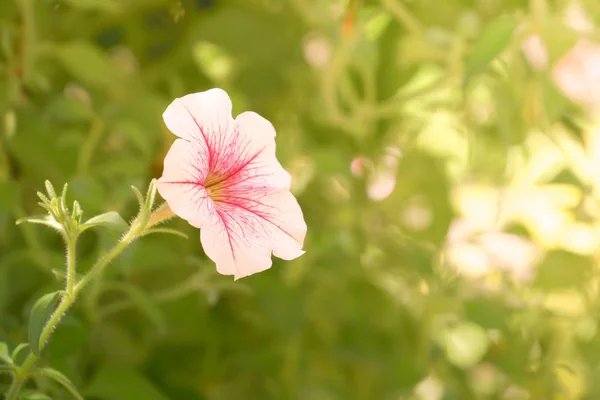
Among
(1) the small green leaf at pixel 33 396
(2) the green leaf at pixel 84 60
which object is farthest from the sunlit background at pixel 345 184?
(1) the small green leaf at pixel 33 396

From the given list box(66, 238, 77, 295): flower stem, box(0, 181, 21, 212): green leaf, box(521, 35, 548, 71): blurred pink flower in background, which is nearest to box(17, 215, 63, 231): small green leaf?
box(66, 238, 77, 295): flower stem

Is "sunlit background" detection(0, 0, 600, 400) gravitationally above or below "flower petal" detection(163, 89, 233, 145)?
above

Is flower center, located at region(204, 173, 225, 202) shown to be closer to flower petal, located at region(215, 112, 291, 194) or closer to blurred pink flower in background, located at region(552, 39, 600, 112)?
flower petal, located at region(215, 112, 291, 194)

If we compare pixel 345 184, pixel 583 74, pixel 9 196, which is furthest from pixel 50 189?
pixel 583 74

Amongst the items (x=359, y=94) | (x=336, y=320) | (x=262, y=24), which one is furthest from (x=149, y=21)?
(x=336, y=320)

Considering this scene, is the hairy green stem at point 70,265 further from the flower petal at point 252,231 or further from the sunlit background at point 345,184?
the sunlit background at point 345,184

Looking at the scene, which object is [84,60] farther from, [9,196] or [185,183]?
[185,183]
